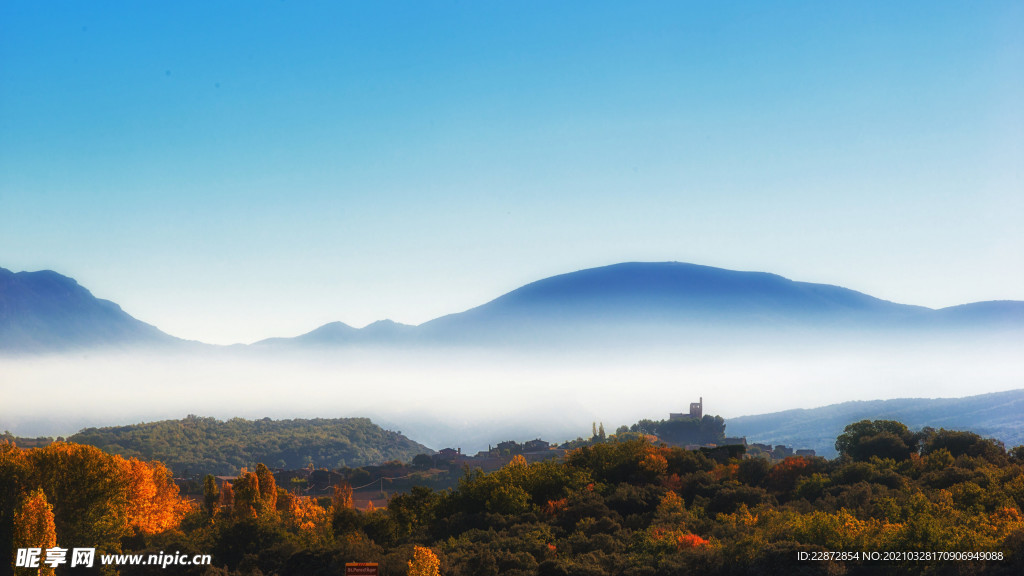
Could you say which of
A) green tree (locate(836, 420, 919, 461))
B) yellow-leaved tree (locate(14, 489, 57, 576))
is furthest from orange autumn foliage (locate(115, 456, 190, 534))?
green tree (locate(836, 420, 919, 461))

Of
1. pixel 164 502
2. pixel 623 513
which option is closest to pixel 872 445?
pixel 623 513

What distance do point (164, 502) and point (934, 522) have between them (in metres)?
45.6

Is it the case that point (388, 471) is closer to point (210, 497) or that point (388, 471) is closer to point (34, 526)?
point (210, 497)

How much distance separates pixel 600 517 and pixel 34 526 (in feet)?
78.6

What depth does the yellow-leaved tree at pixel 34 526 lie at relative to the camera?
29891mm

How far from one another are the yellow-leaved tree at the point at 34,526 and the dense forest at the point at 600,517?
0.05 m

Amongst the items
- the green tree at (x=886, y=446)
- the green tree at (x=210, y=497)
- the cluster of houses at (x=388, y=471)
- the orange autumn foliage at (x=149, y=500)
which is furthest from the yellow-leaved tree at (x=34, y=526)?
the green tree at (x=886, y=446)

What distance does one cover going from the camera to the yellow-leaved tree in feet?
98.1

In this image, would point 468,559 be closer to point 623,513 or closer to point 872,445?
point 623,513

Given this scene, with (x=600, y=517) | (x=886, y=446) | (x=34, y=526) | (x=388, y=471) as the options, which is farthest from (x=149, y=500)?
(x=388, y=471)

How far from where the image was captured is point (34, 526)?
99.1ft

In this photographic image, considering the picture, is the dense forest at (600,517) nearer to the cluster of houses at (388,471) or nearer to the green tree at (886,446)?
the green tree at (886,446)

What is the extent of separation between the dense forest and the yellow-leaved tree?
0.05 meters

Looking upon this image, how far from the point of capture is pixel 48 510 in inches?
1222
